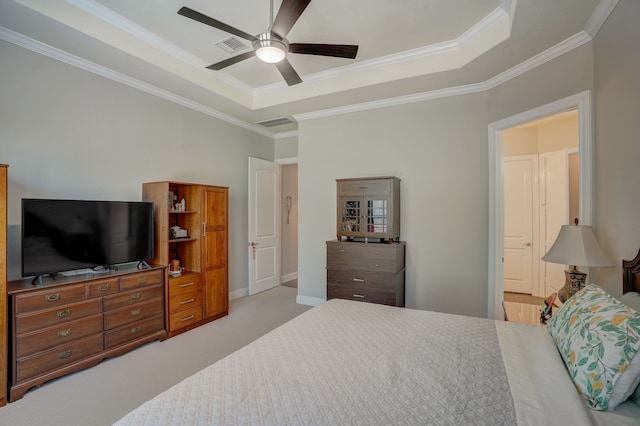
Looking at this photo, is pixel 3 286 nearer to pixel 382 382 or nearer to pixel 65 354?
pixel 65 354

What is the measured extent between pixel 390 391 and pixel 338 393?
0.21m

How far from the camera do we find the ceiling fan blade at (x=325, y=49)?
2260mm

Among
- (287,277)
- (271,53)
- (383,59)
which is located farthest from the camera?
(287,277)

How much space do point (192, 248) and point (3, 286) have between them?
1730 mm

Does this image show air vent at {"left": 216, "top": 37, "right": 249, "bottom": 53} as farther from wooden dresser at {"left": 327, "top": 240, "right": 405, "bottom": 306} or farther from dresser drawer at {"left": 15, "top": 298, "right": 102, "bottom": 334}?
dresser drawer at {"left": 15, "top": 298, "right": 102, "bottom": 334}

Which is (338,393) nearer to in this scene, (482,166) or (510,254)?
(482,166)

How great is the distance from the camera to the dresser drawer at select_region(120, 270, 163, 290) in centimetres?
287

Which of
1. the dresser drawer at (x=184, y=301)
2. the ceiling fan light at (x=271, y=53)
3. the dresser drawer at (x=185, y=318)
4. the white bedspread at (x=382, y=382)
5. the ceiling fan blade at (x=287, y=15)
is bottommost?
the dresser drawer at (x=185, y=318)

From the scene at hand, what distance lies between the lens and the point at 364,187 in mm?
3604

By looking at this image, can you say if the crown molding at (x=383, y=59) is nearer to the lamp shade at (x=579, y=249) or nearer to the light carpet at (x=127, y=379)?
the lamp shade at (x=579, y=249)

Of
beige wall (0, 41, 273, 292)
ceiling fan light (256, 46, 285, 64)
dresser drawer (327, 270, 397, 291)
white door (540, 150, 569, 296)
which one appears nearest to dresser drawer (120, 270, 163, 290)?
beige wall (0, 41, 273, 292)

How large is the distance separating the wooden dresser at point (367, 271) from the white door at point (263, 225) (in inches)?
68.4

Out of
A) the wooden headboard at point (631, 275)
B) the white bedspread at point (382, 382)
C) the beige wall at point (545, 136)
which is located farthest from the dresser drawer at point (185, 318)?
the beige wall at point (545, 136)

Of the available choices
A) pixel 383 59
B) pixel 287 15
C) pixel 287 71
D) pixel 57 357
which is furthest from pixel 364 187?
pixel 57 357
